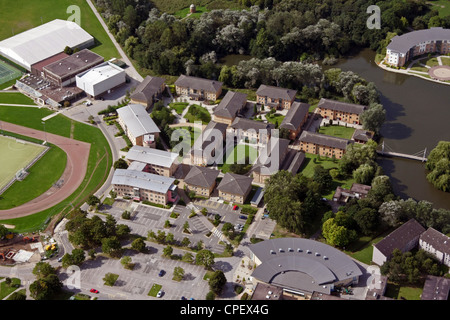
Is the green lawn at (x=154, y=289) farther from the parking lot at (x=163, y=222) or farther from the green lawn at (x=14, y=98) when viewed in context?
the green lawn at (x=14, y=98)

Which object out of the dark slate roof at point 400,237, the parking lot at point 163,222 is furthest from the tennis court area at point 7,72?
the dark slate roof at point 400,237

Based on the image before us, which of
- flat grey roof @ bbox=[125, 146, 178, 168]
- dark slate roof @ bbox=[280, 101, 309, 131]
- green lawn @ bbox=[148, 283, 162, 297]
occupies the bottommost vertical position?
green lawn @ bbox=[148, 283, 162, 297]

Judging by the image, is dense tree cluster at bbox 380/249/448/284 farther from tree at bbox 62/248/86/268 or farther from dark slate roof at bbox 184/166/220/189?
tree at bbox 62/248/86/268

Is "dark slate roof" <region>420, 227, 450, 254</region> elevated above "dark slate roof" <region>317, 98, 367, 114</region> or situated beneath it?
situated beneath

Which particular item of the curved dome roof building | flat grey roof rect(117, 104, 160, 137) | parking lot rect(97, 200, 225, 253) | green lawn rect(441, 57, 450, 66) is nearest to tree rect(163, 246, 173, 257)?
parking lot rect(97, 200, 225, 253)

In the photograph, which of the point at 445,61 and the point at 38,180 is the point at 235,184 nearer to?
the point at 38,180

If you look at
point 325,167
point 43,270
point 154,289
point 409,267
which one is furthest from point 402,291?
point 43,270

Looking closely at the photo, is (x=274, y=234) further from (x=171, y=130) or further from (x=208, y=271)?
(x=171, y=130)
